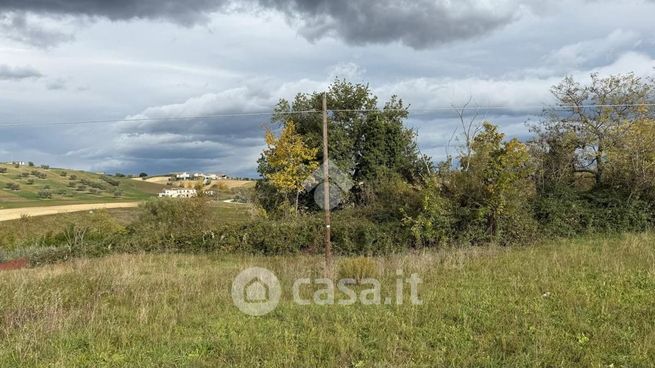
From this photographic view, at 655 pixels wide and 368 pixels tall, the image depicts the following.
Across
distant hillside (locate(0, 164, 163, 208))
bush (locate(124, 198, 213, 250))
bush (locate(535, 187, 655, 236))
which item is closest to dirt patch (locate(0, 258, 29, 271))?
bush (locate(124, 198, 213, 250))

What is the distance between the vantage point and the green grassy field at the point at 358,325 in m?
5.30

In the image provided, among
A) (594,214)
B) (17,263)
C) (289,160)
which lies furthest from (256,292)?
(289,160)

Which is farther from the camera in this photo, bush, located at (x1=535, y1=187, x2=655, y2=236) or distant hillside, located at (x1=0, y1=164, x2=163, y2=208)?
distant hillside, located at (x1=0, y1=164, x2=163, y2=208)

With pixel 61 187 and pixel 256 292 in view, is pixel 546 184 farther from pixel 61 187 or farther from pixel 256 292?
pixel 61 187

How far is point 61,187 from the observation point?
81.1 metres

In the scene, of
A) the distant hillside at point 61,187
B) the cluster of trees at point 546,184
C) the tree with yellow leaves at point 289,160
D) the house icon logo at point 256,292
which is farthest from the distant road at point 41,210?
the house icon logo at point 256,292

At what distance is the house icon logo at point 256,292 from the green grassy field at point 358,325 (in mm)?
214

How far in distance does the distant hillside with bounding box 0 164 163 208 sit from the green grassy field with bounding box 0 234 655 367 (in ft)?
204

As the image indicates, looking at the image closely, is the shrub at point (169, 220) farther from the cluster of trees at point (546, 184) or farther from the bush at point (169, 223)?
the cluster of trees at point (546, 184)

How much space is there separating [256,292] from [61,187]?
84141 mm

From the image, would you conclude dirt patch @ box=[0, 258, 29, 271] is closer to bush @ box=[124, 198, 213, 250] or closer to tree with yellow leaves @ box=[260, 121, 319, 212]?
bush @ box=[124, 198, 213, 250]

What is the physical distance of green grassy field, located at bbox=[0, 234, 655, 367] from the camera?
5305 millimetres

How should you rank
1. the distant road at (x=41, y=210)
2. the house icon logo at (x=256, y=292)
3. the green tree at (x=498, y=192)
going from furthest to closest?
the distant road at (x=41, y=210) → the green tree at (x=498, y=192) → the house icon logo at (x=256, y=292)

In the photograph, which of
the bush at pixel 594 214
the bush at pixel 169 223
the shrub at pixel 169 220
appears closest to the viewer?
the bush at pixel 594 214
